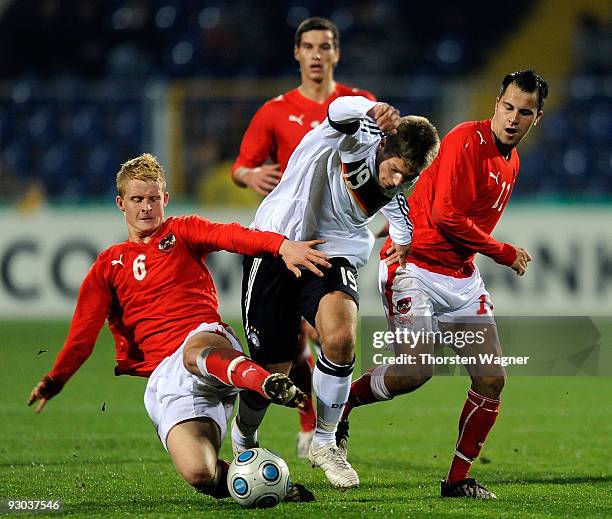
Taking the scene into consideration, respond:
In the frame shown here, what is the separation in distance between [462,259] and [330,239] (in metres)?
0.65

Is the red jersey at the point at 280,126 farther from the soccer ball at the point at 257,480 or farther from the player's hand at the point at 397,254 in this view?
the soccer ball at the point at 257,480

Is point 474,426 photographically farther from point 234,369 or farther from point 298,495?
point 234,369

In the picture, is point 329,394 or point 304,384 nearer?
point 329,394

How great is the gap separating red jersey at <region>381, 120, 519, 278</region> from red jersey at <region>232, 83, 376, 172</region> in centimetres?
129

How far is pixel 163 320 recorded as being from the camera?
5031 mm

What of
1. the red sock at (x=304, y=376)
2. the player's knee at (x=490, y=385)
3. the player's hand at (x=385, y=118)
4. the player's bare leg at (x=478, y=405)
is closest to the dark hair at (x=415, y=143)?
the player's hand at (x=385, y=118)

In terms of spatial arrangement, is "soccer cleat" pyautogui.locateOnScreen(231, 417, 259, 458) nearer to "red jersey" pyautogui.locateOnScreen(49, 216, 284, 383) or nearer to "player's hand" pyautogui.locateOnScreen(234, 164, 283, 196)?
"red jersey" pyautogui.locateOnScreen(49, 216, 284, 383)

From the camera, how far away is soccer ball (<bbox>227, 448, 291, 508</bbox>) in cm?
453

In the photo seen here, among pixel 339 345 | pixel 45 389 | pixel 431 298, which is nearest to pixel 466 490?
pixel 339 345

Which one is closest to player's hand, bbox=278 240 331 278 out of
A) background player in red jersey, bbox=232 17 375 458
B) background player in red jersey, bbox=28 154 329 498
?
background player in red jersey, bbox=28 154 329 498

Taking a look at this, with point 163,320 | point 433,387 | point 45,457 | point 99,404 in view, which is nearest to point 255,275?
point 163,320

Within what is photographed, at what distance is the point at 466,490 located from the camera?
16.6ft

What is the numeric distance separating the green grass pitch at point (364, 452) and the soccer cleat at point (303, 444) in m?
0.05

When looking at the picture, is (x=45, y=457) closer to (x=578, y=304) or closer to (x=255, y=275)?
(x=255, y=275)
